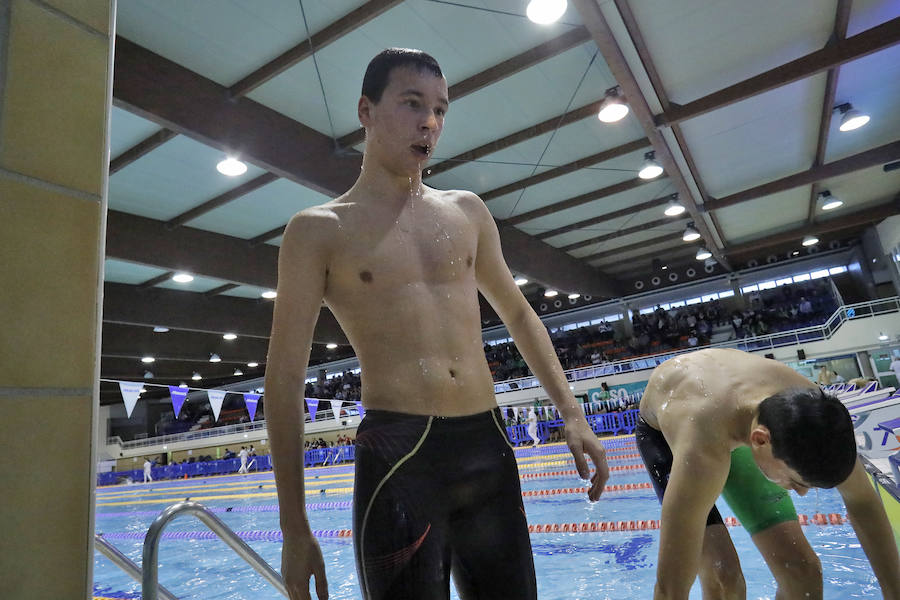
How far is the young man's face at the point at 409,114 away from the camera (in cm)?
154

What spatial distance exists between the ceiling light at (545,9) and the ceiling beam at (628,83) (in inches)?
11.0

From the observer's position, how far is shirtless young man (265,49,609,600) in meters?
1.26

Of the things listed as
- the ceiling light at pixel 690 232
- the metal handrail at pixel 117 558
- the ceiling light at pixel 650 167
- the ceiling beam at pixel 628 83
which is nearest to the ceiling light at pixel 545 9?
the ceiling beam at pixel 628 83

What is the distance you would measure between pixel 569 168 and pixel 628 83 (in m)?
2.85

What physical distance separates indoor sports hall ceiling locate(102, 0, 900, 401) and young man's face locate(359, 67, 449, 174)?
3838 mm

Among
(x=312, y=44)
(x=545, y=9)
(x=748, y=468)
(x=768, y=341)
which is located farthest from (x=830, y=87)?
(x=768, y=341)

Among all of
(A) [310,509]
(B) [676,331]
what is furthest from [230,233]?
(B) [676,331]

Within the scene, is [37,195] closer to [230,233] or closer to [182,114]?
[182,114]

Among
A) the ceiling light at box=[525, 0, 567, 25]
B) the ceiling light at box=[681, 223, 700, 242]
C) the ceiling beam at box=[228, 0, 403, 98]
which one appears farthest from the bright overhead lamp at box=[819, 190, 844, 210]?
the ceiling beam at box=[228, 0, 403, 98]

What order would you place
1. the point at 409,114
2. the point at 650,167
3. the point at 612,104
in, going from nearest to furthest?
the point at 409,114 → the point at 612,104 → the point at 650,167

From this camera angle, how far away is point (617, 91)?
6477 mm

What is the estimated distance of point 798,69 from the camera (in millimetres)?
6477

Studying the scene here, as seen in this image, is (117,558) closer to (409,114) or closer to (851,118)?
(409,114)

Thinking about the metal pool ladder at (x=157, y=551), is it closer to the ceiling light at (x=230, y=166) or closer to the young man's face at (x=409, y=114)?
the young man's face at (x=409, y=114)
